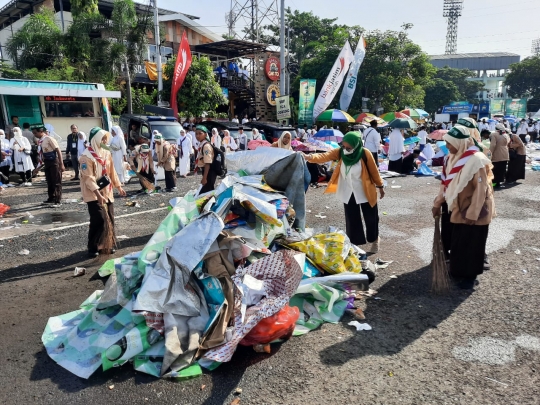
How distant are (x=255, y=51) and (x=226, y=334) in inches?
1002

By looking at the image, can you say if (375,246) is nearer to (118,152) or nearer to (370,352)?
(370,352)

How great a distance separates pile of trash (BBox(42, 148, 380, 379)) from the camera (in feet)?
10.2

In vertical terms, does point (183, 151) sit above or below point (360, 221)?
above

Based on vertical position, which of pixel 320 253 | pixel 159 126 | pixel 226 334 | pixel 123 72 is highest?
pixel 123 72

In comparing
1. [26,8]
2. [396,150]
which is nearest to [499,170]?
[396,150]

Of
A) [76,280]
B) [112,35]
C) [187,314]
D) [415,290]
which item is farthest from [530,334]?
[112,35]

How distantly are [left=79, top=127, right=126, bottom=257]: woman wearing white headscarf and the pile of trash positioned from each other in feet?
5.05

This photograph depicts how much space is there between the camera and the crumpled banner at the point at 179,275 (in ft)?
10.6

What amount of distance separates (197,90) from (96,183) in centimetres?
1453

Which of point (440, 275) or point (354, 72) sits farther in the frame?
point (354, 72)

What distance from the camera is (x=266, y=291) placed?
137 inches

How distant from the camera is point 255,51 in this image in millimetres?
26250

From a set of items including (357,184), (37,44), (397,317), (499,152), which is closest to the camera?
(397,317)

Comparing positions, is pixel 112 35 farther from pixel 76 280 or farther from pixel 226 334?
pixel 226 334
